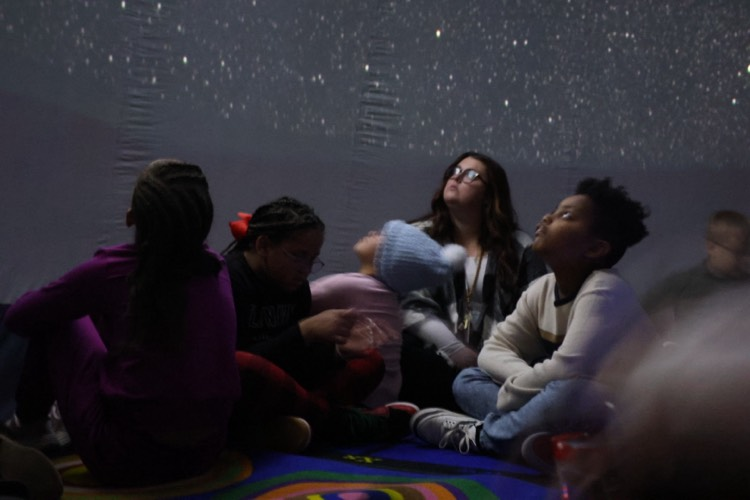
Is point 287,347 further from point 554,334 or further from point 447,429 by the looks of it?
point 554,334

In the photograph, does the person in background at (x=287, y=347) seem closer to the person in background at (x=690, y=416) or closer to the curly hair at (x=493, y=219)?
the curly hair at (x=493, y=219)

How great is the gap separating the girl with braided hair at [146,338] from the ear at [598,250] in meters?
0.68

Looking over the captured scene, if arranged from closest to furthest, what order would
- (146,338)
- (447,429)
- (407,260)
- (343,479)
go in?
1. (146,338)
2. (343,479)
3. (447,429)
4. (407,260)

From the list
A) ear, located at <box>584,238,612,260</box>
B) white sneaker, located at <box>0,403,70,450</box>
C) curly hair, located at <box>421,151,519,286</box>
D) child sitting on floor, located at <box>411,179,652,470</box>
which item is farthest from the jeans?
white sneaker, located at <box>0,403,70,450</box>

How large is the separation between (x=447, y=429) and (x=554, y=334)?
0.27m

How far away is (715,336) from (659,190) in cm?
158

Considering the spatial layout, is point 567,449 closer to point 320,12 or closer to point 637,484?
point 637,484

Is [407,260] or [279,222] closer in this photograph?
[279,222]

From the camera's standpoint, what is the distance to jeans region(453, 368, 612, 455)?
→ 125 centimetres

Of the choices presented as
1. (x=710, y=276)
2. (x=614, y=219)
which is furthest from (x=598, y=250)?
(x=710, y=276)

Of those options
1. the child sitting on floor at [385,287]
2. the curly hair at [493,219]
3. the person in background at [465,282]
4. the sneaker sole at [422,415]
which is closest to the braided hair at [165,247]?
the child sitting on floor at [385,287]

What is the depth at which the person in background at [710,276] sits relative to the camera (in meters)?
0.70

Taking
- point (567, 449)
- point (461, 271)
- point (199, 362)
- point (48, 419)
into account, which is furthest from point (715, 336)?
point (461, 271)

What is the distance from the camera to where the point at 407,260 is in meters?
1.72
